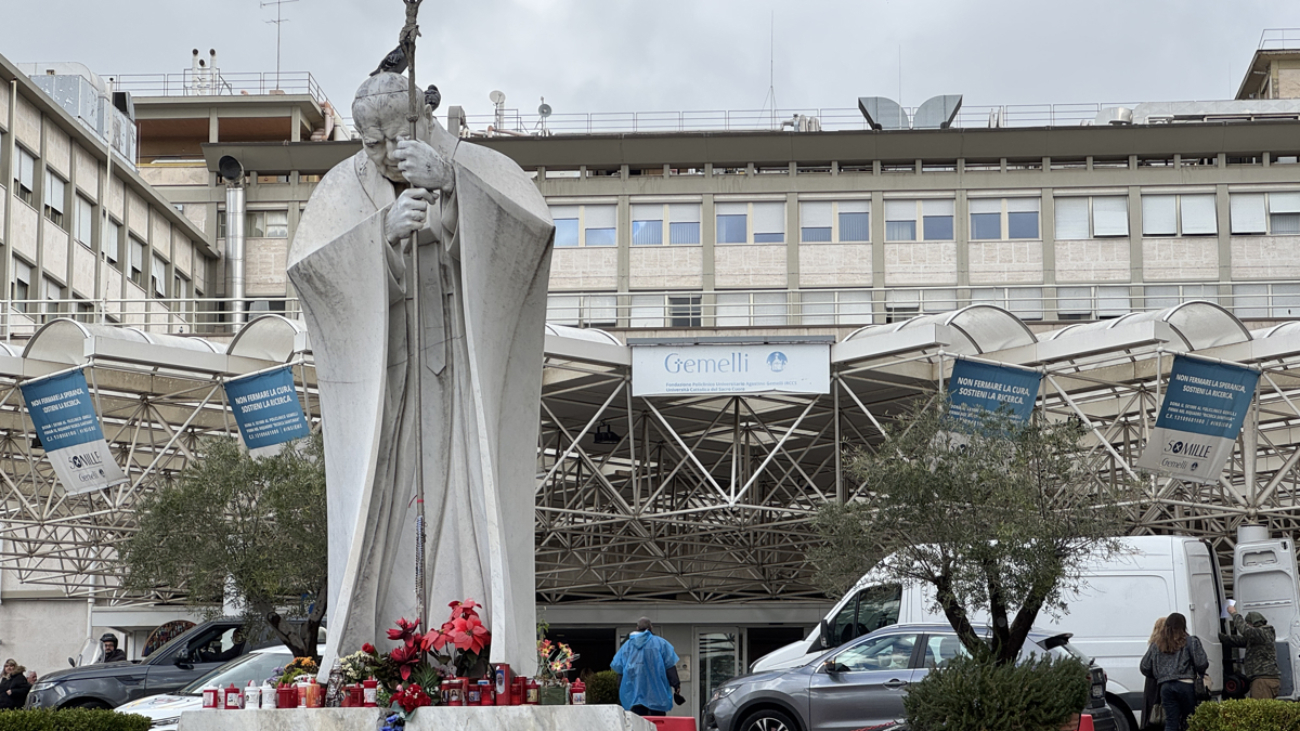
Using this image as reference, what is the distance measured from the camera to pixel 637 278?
50.8 meters

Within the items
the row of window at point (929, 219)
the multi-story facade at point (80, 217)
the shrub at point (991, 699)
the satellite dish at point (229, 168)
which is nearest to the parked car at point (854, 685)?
the shrub at point (991, 699)

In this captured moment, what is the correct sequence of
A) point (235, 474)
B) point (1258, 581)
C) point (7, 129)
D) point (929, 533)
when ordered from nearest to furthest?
1. point (929, 533)
2. point (235, 474)
3. point (1258, 581)
4. point (7, 129)

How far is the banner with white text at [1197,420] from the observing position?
24.7m

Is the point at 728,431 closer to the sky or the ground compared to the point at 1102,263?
closer to the ground

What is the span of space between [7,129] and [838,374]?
85.5 ft

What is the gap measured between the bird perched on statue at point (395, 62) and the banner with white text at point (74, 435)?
1829 centimetres

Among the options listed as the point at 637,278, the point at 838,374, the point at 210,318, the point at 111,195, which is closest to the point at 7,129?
the point at 111,195

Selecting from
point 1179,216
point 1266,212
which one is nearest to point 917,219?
point 1179,216

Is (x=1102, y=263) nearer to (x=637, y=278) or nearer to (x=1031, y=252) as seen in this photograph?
(x=1031, y=252)

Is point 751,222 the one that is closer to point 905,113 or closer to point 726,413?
point 905,113

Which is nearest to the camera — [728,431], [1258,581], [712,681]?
[1258,581]

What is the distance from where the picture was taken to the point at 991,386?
989 inches

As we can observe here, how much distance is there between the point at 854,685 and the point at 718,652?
1931 cm

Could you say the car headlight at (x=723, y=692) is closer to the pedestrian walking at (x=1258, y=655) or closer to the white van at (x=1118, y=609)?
the white van at (x=1118, y=609)
